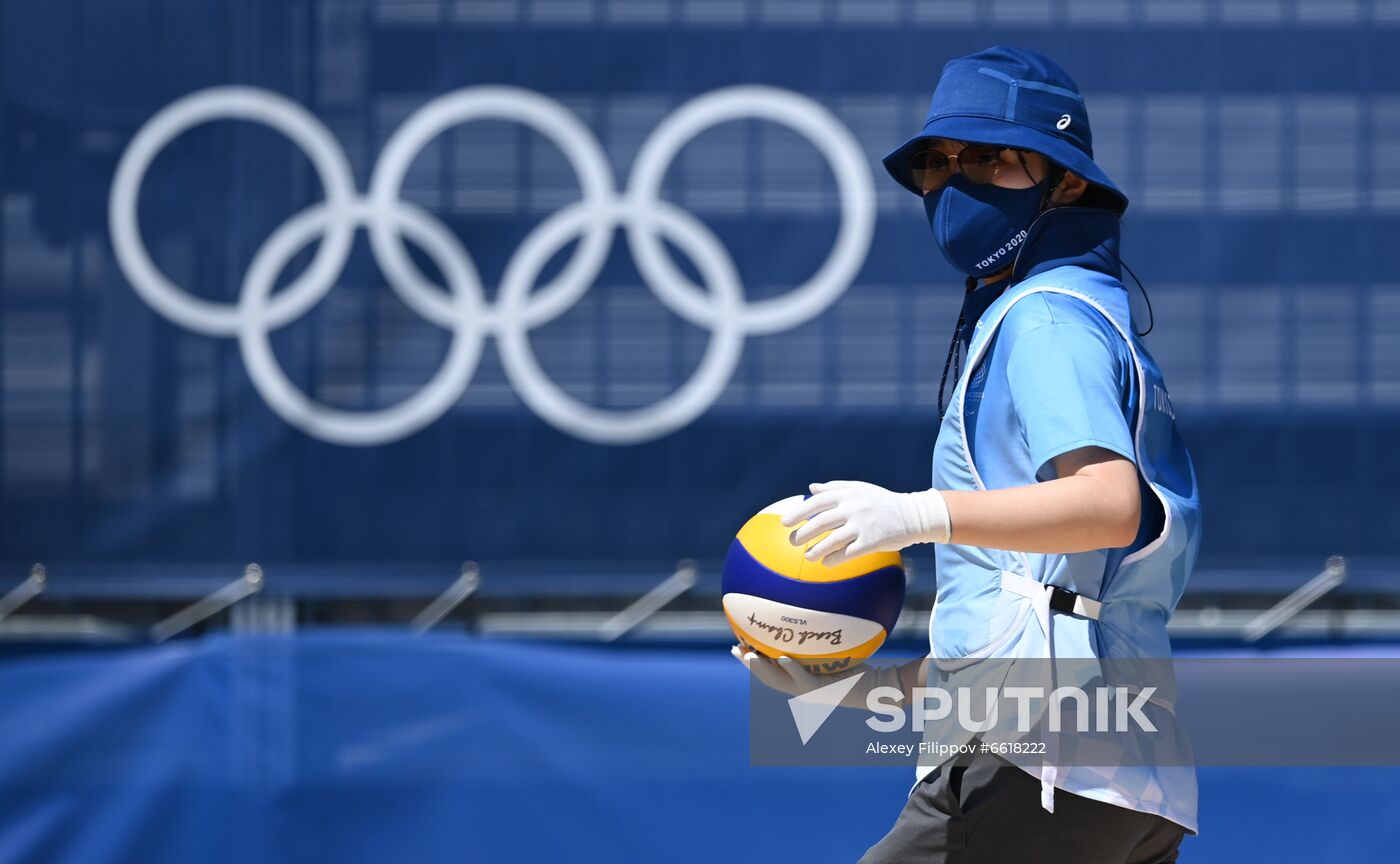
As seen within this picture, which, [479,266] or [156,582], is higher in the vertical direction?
[479,266]

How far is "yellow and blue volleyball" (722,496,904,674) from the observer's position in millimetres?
2227

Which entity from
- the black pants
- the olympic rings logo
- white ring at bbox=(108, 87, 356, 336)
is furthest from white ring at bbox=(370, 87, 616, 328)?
the black pants

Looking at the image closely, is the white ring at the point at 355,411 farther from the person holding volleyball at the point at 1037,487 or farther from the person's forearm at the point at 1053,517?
the person's forearm at the point at 1053,517

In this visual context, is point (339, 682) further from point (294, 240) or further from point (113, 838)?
point (294, 240)

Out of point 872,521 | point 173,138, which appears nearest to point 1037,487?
point 872,521

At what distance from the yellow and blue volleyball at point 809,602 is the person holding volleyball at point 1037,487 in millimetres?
151

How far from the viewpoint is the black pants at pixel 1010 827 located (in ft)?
6.37

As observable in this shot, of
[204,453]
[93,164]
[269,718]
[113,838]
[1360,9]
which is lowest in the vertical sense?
[113,838]

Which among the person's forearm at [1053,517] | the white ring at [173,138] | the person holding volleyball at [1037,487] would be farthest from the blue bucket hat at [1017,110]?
the white ring at [173,138]

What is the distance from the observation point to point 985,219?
81.9 inches

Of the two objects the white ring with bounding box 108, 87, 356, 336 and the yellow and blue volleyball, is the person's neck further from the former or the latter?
the white ring with bounding box 108, 87, 356, 336

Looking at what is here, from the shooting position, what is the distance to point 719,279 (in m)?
4.17

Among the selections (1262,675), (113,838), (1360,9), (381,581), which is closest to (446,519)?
(381,581)

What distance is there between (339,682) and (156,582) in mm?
649
